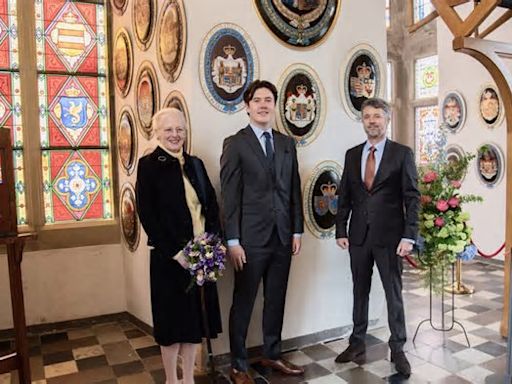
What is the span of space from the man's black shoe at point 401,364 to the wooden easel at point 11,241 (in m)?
2.20

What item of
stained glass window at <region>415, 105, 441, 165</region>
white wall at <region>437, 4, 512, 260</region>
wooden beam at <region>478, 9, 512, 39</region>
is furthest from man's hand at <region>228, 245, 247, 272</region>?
stained glass window at <region>415, 105, 441, 165</region>

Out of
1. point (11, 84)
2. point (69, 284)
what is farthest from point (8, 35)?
point (69, 284)

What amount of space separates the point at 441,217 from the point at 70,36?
3.30 m

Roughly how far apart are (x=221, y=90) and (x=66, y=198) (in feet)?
5.93

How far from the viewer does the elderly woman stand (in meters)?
2.68

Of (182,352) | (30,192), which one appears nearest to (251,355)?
(182,352)

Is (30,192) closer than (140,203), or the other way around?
(140,203)

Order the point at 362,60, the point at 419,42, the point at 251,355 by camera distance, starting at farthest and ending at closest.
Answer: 1. the point at 419,42
2. the point at 362,60
3. the point at 251,355

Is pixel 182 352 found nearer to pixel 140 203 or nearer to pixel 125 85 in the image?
pixel 140 203

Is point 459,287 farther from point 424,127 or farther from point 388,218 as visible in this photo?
point 424,127

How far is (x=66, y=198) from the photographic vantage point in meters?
4.19

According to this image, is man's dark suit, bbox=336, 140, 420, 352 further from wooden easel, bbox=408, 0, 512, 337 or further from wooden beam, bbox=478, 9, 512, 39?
wooden beam, bbox=478, 9, 512, 39

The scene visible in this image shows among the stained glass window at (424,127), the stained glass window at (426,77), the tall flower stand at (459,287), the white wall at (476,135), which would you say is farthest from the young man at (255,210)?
the stained glass window at (426,77)

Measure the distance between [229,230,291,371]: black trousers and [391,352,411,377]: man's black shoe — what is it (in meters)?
A: 0.77
